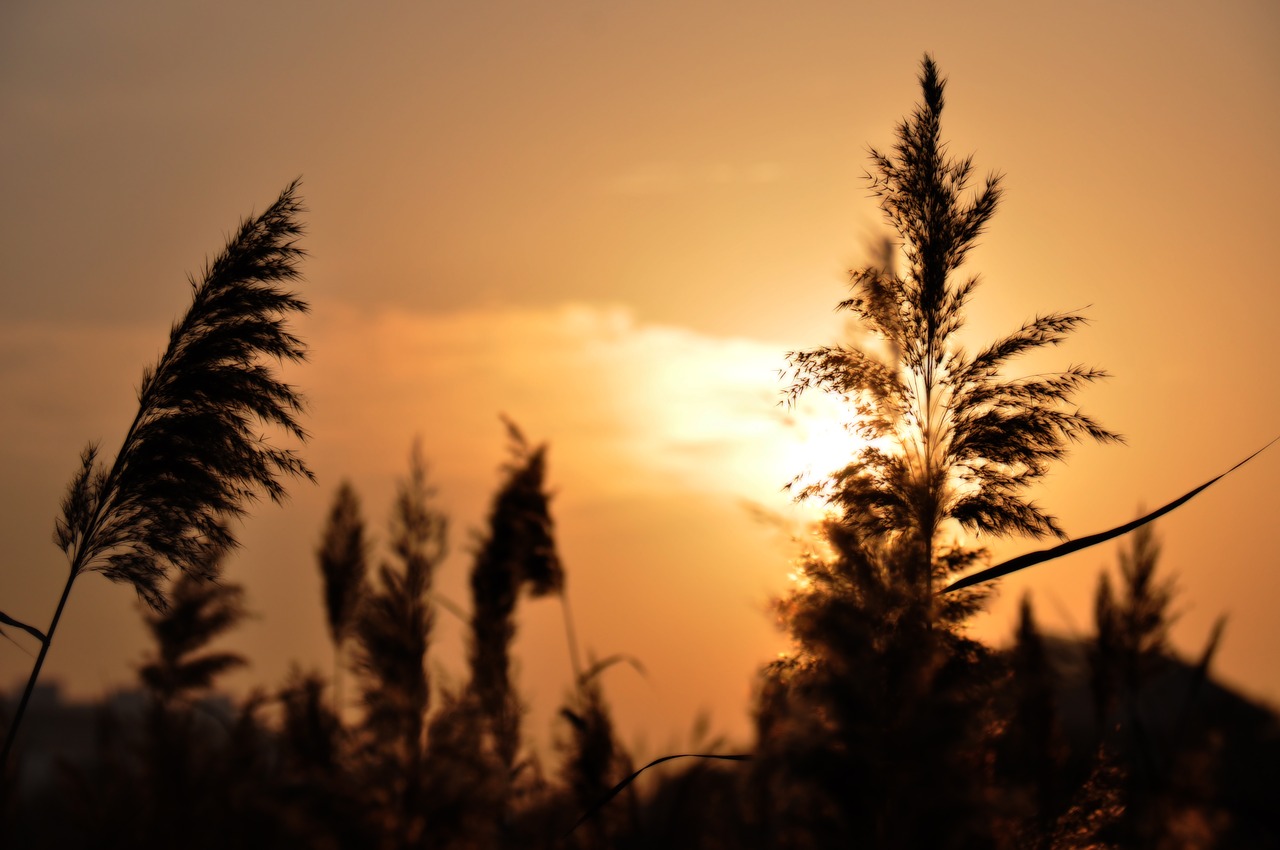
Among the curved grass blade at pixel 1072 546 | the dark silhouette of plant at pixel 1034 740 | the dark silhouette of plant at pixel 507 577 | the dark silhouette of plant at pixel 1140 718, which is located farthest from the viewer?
the dark silhouette of plant at pixel 507 577

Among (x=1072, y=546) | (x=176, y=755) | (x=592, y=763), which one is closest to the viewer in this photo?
(x=1072, y=546)

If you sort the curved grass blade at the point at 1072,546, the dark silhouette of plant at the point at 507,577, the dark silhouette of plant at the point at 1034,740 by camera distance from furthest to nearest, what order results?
Answer: 1. the dark silhouette of plant at the point at 507,577
2. the dark silhouette of plant at the point at 1034,740
3. the curved grass blade at the point at 1072,546

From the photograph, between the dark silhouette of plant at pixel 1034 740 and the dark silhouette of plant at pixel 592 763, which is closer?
the dark silhouette of plant at pixel 1034 740

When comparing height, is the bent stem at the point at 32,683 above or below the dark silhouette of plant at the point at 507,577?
below

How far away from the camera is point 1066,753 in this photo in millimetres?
7645

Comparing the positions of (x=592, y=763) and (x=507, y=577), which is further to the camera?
(x=507, y=577)

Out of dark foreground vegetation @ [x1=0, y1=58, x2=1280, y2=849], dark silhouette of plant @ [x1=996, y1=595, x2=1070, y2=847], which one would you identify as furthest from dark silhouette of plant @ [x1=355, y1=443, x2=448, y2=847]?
dark silhouette of plant @ [x1=996, y1=595, x2=1070, y2=847]

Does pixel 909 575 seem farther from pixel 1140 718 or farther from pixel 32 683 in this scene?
pixel 1140 718

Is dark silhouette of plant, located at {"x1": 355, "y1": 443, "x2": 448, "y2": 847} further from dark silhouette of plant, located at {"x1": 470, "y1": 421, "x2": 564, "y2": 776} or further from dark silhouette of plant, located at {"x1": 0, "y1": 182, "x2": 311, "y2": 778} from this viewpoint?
dark silhouette of plant, located at {"x1": 0, "y1": 182, "x2": 311, "y2": 778}

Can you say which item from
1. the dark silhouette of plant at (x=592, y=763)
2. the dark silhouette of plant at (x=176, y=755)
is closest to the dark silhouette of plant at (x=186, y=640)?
the dark silhouette of plant at (x=176, y=755)

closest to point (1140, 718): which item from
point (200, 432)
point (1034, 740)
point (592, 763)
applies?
point (1034, 740)

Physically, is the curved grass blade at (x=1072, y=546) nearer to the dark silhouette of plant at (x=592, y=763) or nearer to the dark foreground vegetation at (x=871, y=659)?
the dark foreground vegetation at (x=871, y=659)

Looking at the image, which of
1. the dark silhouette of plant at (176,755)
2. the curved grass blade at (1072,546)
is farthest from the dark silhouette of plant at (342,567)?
the curved grass blade at (1072,546)

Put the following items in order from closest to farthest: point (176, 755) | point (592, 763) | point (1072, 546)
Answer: point (1072, 546) < point (592, 763) < point (176, 755)
